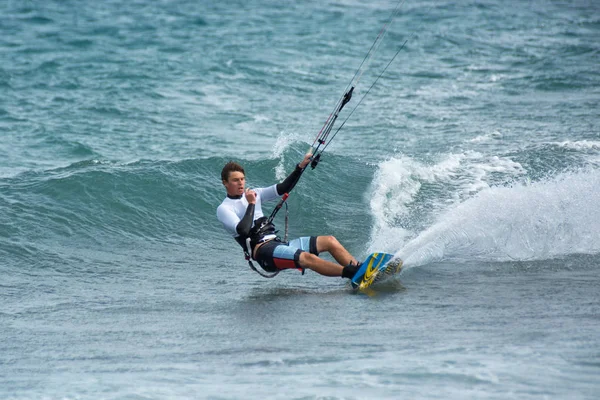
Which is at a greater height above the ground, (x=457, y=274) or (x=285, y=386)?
(x=285, y=386)

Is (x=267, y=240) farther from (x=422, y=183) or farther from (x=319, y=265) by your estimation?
(x=422, y=183)

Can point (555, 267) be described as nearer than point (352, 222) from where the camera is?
Yes

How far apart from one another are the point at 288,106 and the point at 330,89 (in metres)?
1.62

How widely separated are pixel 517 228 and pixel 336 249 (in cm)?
196

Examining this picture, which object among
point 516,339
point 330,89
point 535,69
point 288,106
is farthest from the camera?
point 535,69

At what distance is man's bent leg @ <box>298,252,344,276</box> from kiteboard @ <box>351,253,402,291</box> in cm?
22

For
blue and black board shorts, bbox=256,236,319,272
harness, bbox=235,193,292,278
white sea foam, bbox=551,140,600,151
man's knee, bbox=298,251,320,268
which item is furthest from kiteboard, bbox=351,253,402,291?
white sea foam, bbox=551,140,600,151

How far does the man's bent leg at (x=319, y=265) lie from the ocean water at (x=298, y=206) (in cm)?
19

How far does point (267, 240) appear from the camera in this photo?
733 centimetres

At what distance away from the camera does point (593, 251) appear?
742 cm

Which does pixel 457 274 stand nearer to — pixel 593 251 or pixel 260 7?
pixel 593 251

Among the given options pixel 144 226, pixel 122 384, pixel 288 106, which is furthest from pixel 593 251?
pixel 288 106

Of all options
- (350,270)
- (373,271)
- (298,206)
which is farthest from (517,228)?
(298,206)

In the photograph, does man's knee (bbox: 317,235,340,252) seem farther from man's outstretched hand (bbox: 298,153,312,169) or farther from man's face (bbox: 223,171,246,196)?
man's face (bbox: 223,171,246,196)
